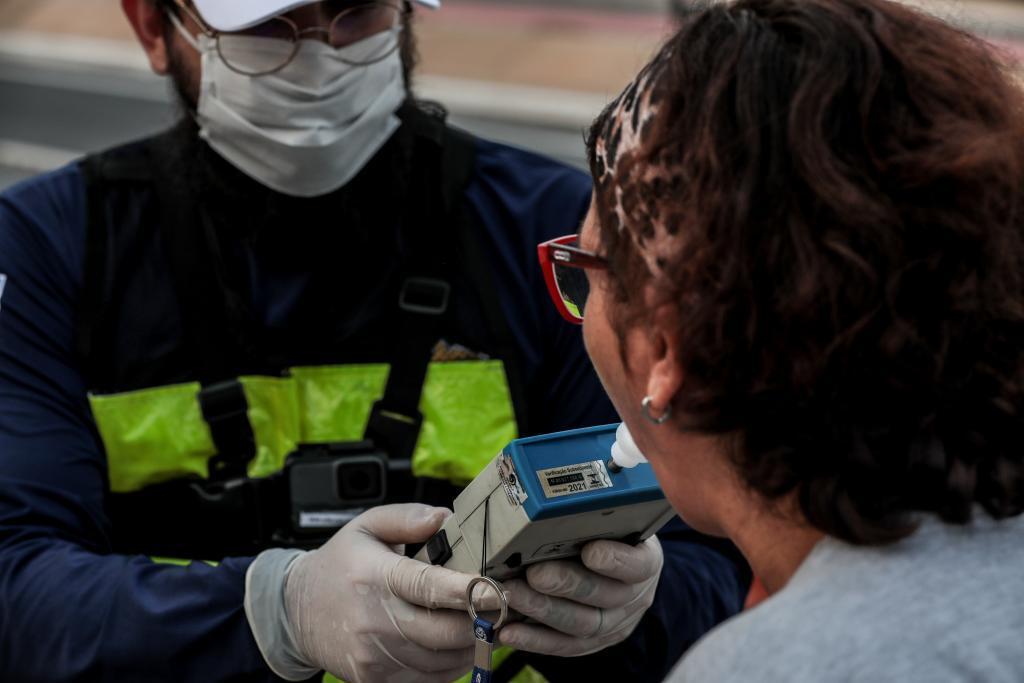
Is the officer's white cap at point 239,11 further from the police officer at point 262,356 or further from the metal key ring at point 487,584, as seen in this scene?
the metal key ring at point 487,584

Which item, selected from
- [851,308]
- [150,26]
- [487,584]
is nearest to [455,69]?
[150,26]

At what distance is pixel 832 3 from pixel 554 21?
11.5 metres

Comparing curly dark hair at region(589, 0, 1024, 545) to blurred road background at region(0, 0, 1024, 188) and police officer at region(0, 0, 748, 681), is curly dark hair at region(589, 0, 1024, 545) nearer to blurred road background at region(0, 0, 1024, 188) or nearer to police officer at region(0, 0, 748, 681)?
police officer at region(0, 0, 748, 681)

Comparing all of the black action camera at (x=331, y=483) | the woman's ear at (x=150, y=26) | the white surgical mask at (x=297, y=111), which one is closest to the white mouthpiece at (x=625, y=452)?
the black action camera at (x=331, y=483)

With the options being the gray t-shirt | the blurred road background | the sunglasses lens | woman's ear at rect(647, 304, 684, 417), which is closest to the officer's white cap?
the sunglasses lens

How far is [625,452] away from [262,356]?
908mm

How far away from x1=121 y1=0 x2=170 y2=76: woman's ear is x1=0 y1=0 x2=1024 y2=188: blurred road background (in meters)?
6.10

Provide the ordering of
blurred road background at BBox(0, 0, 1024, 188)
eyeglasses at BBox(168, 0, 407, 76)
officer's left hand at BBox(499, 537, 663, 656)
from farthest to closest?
blurred road background at BBox(0, 0, 1024, 188) < eyeglasses at BBox(168, 0, 407, 76) < officer's left hand at BBox(499, 537, 663, 656)

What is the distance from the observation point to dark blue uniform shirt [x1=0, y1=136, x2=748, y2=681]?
2023mm

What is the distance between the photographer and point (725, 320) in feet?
4.20

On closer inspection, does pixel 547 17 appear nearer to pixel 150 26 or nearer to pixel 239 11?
pixel 150 26

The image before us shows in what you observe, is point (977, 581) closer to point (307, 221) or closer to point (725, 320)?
point (725, 320)

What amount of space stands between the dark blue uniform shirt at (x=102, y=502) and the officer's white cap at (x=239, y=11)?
16.3 inches

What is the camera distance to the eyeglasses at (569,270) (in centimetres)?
149
